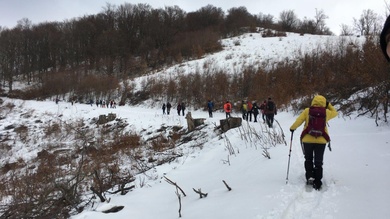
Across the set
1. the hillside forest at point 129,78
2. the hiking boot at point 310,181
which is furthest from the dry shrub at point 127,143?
the hiking boot at point 310,181

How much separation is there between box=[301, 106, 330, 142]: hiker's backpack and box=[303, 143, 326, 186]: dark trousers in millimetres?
189

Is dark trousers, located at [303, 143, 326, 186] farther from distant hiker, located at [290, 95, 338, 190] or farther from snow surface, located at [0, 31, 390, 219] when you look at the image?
snow surface, located at [0, 31, 390, 219]

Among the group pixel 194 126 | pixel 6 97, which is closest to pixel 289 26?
pixel 194 126

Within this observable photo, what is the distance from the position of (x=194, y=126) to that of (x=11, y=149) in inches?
496

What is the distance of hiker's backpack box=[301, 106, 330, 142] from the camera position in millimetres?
4480

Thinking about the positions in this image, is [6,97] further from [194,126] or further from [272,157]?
[272,157]

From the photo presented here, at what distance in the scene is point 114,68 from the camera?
142ft

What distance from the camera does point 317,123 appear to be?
14.7ft

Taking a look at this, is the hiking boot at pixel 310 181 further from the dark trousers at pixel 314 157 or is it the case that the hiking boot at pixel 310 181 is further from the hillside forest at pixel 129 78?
the hillside forest at pixel 129 78

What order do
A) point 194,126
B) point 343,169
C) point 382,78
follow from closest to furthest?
point 343,169 → point 382,78 → point 194,126

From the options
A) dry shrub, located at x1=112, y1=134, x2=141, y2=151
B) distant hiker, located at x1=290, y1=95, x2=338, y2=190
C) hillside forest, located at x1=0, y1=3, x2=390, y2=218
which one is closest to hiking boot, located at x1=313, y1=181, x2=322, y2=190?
distant hiker, located at x1=290, y1=95, x2=338, y2=190

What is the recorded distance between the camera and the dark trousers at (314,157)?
4.43 meters

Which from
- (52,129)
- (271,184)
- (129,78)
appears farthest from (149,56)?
(271,184)

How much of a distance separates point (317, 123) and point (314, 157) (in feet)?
1.98
